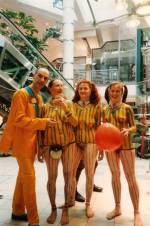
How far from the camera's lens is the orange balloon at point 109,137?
11.3 ft

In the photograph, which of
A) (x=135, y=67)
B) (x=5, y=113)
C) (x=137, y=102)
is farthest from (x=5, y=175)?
(x=135, y=67)

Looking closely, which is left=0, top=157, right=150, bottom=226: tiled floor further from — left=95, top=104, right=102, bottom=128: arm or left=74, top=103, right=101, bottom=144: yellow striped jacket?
left=95, top=104, right=102, bottom=128: arm

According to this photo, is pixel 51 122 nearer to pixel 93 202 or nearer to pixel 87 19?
pixel 93 202

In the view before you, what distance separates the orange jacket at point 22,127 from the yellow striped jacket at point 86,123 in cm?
53

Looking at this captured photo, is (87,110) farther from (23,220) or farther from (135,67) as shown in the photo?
(135,67)

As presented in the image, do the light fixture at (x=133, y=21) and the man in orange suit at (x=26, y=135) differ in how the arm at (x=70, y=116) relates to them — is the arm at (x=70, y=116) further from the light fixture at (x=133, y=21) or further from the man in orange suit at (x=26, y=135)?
the light fixture at (x=133, y=21)

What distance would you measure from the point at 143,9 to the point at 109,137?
3909mm

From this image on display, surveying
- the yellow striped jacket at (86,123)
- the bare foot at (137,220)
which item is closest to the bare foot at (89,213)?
the bare foot at (137,220)

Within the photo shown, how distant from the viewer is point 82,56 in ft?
63.1

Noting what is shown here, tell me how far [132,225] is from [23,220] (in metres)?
1.22

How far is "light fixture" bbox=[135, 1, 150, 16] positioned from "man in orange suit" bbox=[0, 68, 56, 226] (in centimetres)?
355

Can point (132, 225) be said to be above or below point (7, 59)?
below

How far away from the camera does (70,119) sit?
3613 millimetres

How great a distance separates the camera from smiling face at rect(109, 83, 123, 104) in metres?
3.70
